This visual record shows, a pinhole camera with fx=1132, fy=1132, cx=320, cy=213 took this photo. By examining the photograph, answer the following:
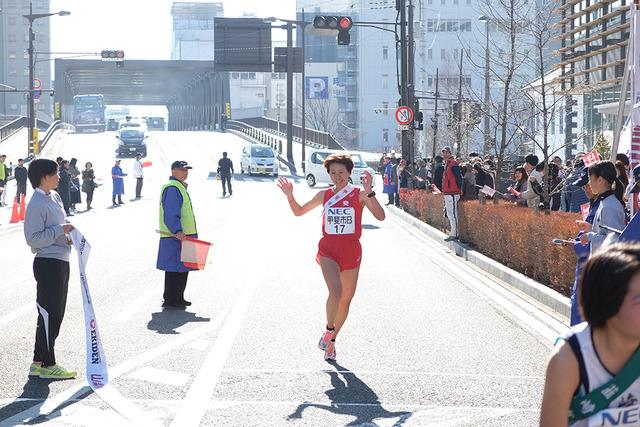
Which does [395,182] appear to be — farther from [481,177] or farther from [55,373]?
[55,373]

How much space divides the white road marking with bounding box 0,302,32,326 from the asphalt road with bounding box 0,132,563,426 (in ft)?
0.04

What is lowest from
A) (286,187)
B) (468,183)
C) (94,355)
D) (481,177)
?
(94,355)

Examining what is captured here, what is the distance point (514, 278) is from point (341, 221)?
6269 millimetres

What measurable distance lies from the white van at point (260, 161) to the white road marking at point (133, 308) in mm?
44110

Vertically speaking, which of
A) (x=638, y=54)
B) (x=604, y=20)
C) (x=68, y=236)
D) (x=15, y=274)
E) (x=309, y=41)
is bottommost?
(x=15, y=274)

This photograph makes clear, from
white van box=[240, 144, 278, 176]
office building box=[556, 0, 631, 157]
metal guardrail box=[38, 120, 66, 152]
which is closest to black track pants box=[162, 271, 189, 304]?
office building box=[556, 0, 631, 157]

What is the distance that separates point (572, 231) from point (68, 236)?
245 inches

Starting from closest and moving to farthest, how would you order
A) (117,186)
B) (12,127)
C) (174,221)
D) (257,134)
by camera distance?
(174,221) < (117,186) < (257,134) < (12,127)

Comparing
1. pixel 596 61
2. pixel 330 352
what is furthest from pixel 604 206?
pixel 596 61

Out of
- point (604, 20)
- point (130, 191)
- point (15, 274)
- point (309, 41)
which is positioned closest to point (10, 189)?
point (130, 191)

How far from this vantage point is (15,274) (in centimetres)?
1689

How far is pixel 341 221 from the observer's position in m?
9.40

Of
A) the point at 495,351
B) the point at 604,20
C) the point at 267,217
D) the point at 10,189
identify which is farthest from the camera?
the point at 10,189

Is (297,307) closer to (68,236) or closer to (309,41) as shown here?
(68,236)
